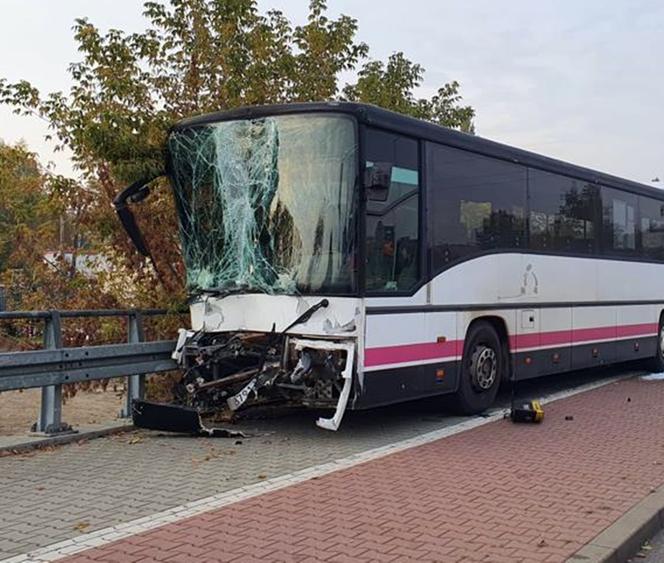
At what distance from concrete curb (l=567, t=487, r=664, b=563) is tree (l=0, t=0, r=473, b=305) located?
6099 mm

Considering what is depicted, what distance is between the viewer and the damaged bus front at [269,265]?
8.12m

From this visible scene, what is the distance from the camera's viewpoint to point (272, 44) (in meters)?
12.0

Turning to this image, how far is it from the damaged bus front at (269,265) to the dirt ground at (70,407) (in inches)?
101

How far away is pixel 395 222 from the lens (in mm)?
8648

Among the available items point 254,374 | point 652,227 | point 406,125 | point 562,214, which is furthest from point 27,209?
point 652,227

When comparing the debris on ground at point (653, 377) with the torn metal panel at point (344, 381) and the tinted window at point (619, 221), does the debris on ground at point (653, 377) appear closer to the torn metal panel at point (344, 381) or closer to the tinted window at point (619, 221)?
the tinted window at point (619, 221)

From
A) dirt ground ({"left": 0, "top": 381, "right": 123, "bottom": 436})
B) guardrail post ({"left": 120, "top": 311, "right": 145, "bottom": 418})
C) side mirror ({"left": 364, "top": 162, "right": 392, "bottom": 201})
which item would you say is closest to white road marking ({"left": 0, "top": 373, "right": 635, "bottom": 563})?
side mirror ({"left": 364, "top": 162, "right": 392, "bottom": 201})

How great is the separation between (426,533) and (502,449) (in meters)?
2.99

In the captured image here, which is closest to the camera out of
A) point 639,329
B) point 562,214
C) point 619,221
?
point 562,214

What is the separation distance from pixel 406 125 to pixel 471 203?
65.4 inches

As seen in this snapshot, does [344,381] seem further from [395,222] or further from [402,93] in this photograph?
[402,93]

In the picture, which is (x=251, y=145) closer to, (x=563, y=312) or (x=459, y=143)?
(x=459, y=143)

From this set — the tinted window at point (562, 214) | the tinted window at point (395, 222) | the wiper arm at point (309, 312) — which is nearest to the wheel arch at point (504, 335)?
the tinted window at point (562, 214)

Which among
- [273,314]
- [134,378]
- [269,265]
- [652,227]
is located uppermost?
[652,227]
